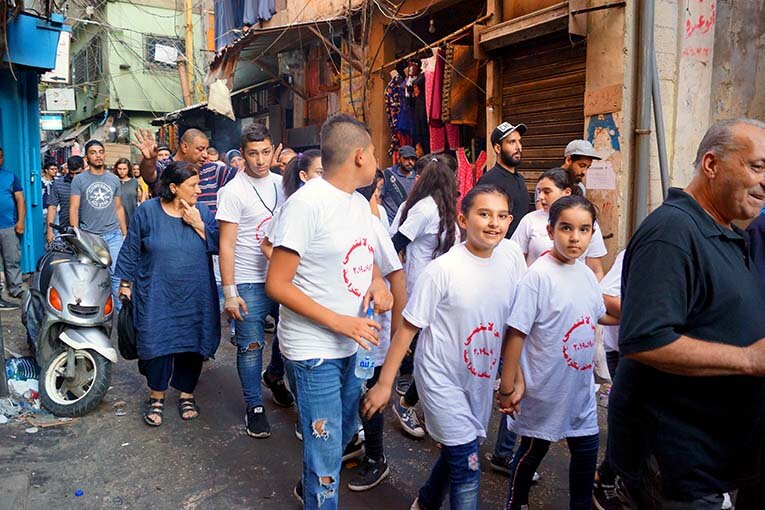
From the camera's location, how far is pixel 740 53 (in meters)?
6.70

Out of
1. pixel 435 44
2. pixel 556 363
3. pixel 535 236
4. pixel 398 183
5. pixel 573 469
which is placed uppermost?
pixel 435 44

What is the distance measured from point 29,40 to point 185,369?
606cm

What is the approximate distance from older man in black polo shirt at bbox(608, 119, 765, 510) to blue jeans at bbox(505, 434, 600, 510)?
94cm

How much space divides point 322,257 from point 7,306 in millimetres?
7078

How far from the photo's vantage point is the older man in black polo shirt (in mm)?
1790

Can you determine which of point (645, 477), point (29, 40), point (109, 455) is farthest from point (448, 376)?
point (29, 40)

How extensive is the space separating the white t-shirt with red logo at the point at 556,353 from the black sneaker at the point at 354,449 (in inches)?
54.6

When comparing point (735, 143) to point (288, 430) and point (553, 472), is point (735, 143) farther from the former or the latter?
point (288, 430)

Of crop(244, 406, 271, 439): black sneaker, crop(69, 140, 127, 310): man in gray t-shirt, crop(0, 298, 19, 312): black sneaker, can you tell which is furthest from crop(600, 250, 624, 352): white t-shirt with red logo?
crop(0, 298, 19, 312): black sneaker

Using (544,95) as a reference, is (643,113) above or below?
below

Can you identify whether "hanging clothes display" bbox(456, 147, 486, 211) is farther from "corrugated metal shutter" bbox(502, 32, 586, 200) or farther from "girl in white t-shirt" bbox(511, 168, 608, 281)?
"girl in white t-shirt" bbox(511, 168, 608, 281)

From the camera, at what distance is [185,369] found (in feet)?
15.3

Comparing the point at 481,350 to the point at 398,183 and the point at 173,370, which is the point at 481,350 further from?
the point at 398,183

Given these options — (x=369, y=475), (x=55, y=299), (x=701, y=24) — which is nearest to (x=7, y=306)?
(x=55, y=299)
